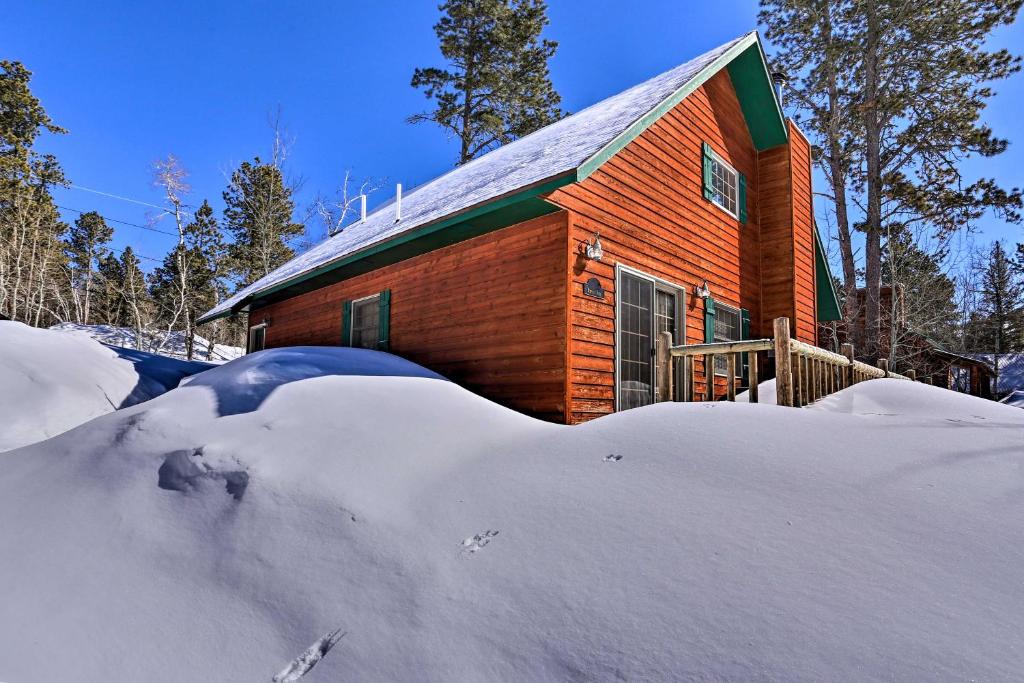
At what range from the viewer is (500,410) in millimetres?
4668

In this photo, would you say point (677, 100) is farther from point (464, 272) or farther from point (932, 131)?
point (932, 131)

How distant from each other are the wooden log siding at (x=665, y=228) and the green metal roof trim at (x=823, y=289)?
6.80ft

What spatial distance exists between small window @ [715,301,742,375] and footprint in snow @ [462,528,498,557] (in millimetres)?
6673

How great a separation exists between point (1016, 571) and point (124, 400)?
27.8 ft

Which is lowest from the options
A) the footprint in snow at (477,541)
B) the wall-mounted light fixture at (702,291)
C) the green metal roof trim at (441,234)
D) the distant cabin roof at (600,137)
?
the footprint in snow at (477,541)

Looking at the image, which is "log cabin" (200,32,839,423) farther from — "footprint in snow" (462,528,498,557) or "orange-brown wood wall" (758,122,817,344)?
"footprint in snow" (462,528,498,557)

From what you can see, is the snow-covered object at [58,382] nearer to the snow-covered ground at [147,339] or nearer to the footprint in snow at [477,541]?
the footprint in snow at [477,541]

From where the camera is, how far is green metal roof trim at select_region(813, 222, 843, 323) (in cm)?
1094

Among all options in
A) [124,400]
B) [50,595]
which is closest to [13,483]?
[50,595]

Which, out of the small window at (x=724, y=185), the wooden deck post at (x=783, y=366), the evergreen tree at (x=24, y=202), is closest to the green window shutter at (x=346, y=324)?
the small window at (x=724, y=185)

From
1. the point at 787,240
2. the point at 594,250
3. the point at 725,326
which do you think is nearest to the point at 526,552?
the point at 594,250

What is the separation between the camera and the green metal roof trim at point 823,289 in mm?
10936

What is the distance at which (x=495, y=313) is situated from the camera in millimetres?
6742

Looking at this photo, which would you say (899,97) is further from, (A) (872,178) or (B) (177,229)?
(B) (177,229)
